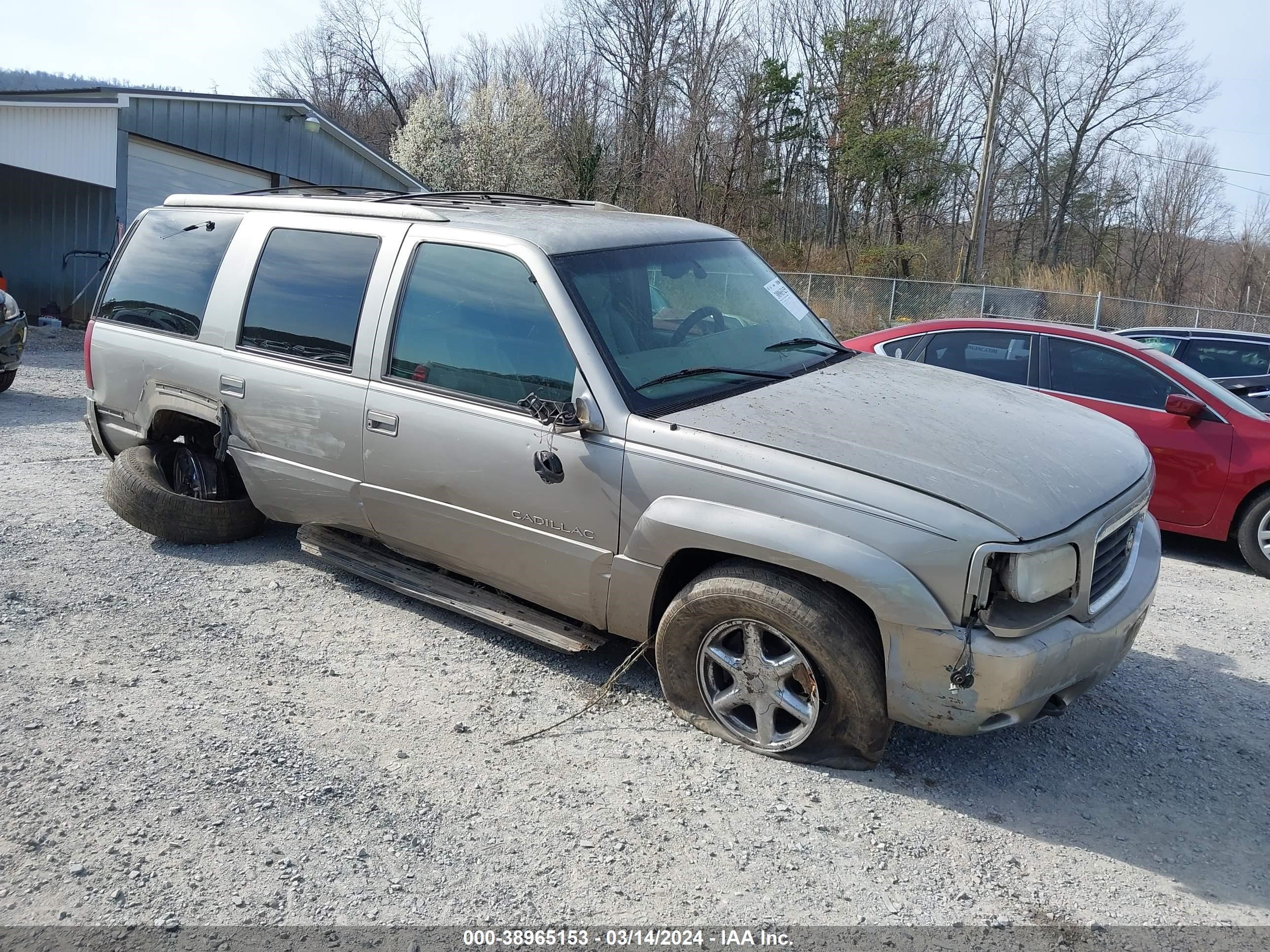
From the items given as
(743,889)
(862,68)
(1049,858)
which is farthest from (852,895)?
(862,68)

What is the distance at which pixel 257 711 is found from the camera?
13.0 ft

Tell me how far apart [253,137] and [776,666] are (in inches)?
749

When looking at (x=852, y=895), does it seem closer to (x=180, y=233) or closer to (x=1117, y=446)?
(x=1117, y=446)

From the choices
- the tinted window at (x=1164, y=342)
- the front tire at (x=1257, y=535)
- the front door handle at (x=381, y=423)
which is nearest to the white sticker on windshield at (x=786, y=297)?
the front door handle at (x=381, y=423)

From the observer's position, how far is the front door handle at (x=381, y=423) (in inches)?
176

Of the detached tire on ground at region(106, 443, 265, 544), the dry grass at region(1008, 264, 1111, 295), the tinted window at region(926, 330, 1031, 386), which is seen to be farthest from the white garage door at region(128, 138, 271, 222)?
the dry grass at region(1008, 264, 1111, 295)

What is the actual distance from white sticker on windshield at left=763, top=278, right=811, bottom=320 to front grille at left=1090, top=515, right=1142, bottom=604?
1857 millimetres

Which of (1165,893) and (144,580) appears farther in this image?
(144,580)

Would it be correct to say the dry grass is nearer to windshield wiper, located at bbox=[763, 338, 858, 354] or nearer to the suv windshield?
windshield wiper, located at bbox=[763, 338, 858, 354]

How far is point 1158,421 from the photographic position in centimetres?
685

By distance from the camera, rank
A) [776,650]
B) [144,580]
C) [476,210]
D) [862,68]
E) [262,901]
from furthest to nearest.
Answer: [862,68]
[144,580]
[476,210]
[776,650]
[262,901]

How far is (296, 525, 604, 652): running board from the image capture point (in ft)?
13.9

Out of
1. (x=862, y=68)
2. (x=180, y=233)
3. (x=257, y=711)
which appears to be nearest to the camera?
(x=257, y=711)

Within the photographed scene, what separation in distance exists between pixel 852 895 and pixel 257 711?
93.6 inches
